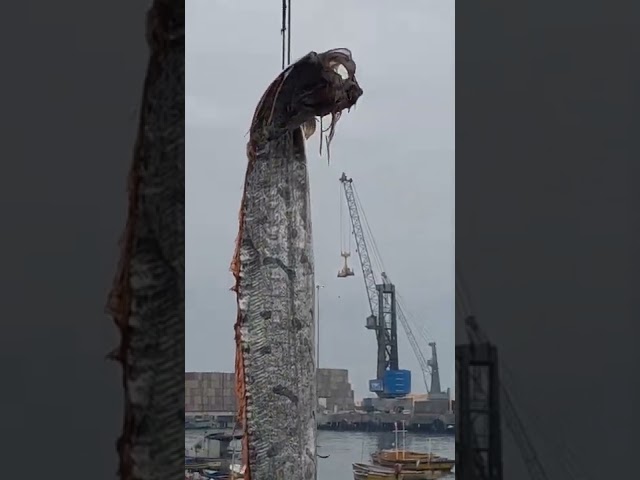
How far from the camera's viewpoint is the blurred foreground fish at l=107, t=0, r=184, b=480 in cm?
67

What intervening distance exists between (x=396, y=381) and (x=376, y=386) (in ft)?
0.62

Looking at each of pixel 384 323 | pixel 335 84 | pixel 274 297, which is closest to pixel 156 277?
pixel 335 84

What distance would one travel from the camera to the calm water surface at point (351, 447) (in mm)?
3180

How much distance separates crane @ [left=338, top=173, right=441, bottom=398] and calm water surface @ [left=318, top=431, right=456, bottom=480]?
209 millimetres

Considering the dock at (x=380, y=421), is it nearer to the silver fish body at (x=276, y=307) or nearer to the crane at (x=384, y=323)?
the crane at (x=384, y=323)

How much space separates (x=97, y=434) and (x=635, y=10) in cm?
58

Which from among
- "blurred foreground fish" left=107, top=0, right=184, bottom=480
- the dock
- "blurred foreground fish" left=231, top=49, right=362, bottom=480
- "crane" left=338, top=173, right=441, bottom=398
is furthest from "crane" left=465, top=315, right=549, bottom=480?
the dock

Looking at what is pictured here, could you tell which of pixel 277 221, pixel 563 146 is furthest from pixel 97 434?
pixel 277 221

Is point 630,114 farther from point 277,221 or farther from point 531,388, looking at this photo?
point 277,221

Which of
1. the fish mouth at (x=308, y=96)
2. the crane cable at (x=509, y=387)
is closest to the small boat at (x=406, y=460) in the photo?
the fish mouth at (x=308, y=96)

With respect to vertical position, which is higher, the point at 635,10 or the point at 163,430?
the point at 635,10

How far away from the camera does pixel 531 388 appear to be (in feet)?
2.61

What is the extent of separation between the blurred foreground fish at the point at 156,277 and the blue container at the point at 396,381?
301 cm

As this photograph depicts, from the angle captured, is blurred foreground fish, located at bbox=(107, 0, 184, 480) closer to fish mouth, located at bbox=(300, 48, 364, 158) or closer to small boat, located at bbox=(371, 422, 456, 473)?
fish mouth, located at bbox=(300, 48, 364, 158)
